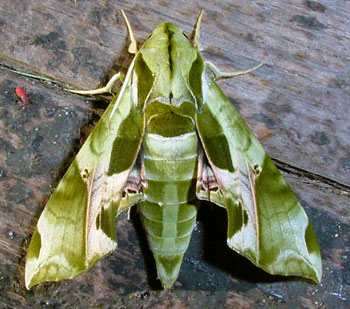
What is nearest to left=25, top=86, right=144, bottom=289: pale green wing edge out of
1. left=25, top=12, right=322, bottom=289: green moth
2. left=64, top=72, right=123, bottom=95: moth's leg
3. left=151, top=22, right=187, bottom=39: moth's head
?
left=25, top=12, right=322, bottom=289: green moth

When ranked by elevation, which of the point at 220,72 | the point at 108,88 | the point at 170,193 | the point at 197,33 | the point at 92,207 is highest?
the point at 197,33

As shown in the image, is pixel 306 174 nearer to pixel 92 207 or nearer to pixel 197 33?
pixel 197 33

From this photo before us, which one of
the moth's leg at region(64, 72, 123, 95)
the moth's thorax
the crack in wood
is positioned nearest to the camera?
the moth's thorax

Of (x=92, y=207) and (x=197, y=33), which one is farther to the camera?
(x=197, y=33)

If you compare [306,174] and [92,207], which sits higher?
[306,174]

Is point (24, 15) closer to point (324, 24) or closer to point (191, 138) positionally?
point (191, 138)

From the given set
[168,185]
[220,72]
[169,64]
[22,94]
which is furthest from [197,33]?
[22,94]

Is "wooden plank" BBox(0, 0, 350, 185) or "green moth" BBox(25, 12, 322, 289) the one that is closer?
"green moth" BBox(25, 12, 322, 289)

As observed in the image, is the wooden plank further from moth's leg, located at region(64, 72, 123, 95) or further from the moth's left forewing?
the moth's left forewing
